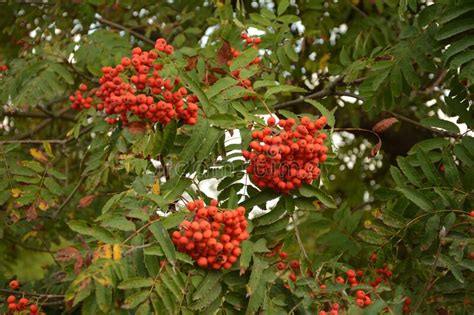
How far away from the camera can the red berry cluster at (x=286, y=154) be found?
252 cm

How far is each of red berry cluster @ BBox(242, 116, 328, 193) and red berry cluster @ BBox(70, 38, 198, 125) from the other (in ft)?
1.06

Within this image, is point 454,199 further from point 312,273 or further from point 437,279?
point 312,273

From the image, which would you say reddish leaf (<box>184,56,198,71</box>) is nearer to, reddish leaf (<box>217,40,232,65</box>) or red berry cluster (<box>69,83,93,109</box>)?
reddish leaf (<box>217,40,232,65</box>)

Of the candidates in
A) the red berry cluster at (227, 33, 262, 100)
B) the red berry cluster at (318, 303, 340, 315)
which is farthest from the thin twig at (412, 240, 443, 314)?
the red berry cluster at (227, 33, 262, 100)

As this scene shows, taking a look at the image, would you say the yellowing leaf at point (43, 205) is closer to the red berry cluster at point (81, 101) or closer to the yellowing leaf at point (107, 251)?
the red berry cluster at point (81, 101)

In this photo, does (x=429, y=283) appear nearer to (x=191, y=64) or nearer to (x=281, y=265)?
(x=281, y=265)

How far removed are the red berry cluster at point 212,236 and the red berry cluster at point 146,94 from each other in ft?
1.44

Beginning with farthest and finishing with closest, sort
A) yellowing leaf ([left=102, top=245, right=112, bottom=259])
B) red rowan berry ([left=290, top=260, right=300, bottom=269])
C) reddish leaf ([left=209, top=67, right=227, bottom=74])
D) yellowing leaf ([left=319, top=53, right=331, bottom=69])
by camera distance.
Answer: yellowing leaf ([left=319, top=53, right=331, bottom=69]), reddish leaf ([left=209, top=67, right=227, bottom=74]), red rowan berry ([left=290, top=260, right=300, bottom=269]), yellowing leaf ([left=102, top=245, right=112, bottom=259])

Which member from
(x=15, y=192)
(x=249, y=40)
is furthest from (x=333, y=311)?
(x=15, y=192)

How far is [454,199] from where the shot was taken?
295 cm

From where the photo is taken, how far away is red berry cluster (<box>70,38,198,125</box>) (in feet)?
8.84

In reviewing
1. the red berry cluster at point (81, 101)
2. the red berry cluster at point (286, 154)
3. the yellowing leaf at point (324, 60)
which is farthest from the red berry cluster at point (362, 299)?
the yellowing leaf at point (324, 60)

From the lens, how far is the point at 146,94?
2.78m

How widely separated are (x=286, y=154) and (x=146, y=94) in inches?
26.0
